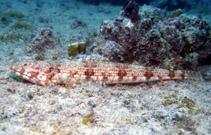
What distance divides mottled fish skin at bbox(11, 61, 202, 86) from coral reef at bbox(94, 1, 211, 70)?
0.73 m

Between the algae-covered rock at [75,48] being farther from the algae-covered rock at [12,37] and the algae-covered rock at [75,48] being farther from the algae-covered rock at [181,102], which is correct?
the algae-covered rock at [181,102]

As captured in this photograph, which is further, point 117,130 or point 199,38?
point 199,38

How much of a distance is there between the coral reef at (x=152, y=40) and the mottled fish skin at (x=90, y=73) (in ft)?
2.40

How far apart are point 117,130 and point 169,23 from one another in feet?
17.7

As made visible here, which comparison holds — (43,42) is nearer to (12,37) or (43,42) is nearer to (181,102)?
(12,37)

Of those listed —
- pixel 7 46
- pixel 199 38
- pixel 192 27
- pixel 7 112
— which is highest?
pixel 192 27

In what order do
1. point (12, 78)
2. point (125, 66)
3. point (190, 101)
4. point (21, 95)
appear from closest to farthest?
point (21, 95) < point (190, 101) < point (12, 78) < point (125, 66)

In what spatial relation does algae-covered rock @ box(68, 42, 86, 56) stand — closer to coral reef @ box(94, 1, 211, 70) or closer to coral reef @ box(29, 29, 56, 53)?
coral reef @ box(94, 1, 211, 70)

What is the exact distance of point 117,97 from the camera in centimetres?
407

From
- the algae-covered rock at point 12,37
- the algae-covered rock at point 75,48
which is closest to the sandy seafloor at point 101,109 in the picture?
the algae-covered rock at point 75,48

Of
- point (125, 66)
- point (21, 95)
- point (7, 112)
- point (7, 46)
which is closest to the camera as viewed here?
point (7, 112)

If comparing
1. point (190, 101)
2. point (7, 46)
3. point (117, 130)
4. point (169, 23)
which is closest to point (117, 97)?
point (117, 130)

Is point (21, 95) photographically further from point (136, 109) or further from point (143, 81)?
point (143, 81)

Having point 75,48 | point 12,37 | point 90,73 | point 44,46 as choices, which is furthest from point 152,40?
point 12,37
